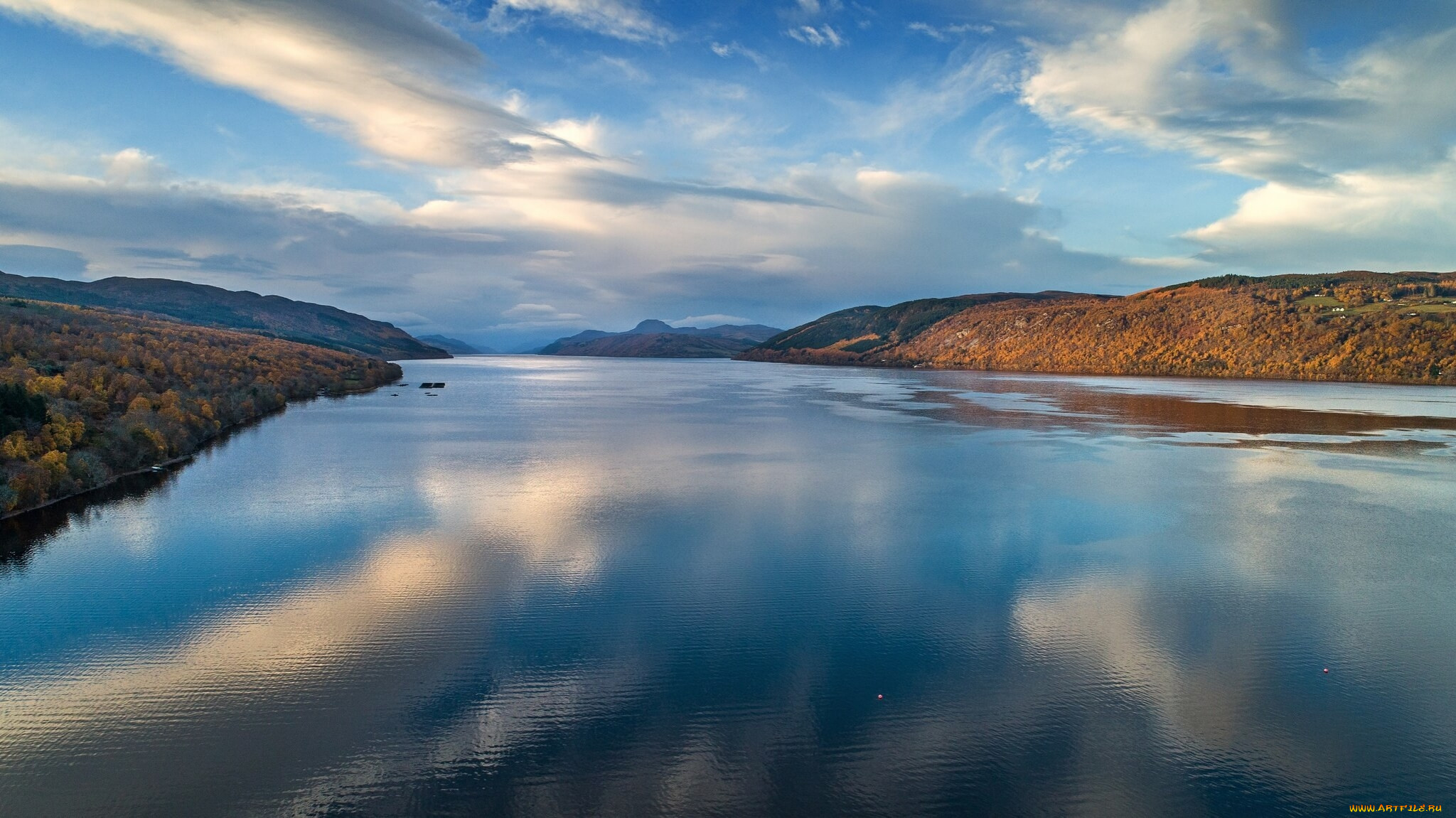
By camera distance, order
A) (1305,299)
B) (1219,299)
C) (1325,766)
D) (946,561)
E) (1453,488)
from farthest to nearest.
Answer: (1219,299)
(1305,299)
(1453,488)
(946,561)
(1325,766)

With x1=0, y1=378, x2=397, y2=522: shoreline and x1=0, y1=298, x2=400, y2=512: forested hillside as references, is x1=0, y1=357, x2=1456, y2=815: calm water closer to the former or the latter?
x1=0, y1=378, x2=397, y2=522: shoreline

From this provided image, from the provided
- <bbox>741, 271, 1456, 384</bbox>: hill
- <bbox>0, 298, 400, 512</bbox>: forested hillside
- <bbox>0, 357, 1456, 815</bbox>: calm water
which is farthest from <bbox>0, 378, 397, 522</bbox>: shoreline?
<bbox>741, 271, 1456, 384</bbox>: hill

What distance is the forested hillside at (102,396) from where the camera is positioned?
20281 millimetres

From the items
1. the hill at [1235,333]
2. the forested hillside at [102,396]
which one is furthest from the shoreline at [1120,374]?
the forested hillside at [102,396]

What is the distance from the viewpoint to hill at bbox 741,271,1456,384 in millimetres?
83312

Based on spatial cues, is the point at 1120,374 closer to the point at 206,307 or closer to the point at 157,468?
the point at 157,468

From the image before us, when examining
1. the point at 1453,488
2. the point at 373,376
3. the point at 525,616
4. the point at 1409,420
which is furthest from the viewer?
the point at 373,376

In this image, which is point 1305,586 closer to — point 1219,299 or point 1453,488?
point 1453,488

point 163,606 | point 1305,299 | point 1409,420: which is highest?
point 1305,299

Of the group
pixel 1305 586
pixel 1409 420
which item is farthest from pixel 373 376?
pixel 1409 420

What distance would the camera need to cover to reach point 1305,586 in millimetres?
14562

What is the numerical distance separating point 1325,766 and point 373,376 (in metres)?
82.9

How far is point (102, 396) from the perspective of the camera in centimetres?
2698

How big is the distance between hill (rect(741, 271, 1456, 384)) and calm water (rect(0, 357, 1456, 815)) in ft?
260
